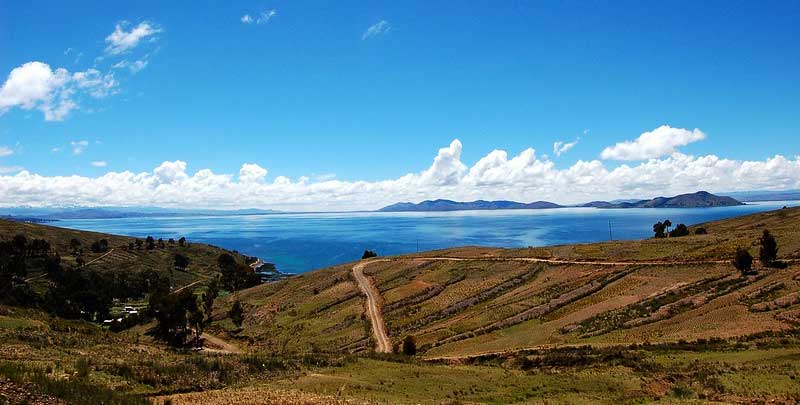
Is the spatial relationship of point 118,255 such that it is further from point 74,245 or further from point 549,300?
point 549,300

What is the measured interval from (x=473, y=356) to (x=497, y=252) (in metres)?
59.4

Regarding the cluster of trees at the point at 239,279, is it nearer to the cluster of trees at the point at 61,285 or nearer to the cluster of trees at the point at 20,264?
the cluster of trees at the point at 61,285

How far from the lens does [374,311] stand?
7075 centimetres

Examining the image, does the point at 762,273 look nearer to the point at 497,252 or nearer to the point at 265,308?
the point at 497,252

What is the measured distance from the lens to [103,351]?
3206 centimetres

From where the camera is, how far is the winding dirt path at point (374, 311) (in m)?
55.4

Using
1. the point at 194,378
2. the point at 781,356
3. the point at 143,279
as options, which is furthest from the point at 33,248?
the point at 781,356

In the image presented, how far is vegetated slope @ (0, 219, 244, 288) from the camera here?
15688 centimetres

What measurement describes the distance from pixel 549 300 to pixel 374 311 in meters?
25.6

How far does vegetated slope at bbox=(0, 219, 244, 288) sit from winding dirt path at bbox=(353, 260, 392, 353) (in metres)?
89.1

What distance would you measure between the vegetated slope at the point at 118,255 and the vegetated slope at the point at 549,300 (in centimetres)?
8349

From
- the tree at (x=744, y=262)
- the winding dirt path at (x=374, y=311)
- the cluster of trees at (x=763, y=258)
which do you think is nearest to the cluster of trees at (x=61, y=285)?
the winding dirt path at (x=374, y=311)

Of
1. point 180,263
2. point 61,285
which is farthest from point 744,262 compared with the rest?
point 180,263

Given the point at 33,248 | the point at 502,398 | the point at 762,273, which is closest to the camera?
the point at 502,398
